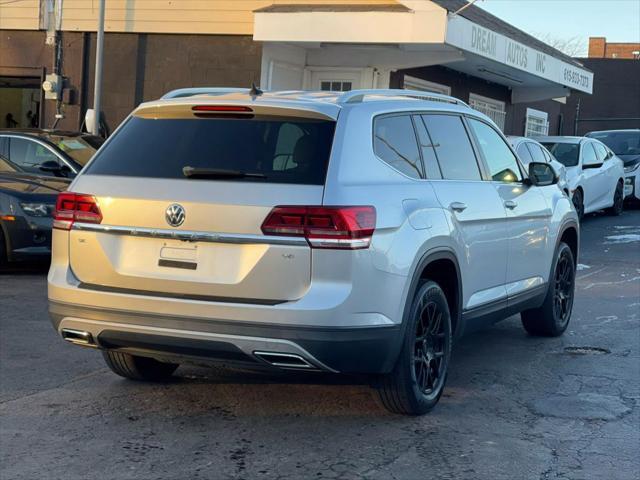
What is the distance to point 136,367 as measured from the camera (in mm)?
6141

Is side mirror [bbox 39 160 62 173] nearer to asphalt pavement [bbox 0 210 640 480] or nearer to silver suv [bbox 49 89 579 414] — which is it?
asphalt pavement [bbox 0 210 640 480]

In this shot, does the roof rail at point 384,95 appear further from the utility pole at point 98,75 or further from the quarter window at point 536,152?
the utility pole at point 98,75

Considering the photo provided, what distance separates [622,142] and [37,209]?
569 inches

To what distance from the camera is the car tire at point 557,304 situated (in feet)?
25.7

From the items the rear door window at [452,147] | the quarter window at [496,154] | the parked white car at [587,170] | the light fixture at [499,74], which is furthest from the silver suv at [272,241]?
the light fixture at [499,74]

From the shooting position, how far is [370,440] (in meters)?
5.17

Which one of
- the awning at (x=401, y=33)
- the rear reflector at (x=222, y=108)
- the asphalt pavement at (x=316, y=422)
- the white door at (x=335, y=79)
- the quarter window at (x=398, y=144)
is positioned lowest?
the asphalt pavement at (x=316, y=422)

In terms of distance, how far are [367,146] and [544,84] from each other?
740 inches

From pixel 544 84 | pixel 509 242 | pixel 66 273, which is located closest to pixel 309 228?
pixel 66 273

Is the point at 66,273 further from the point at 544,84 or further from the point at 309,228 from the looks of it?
the point at 544,84

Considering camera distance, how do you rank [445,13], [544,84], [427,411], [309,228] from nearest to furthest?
1. [309,228]
2. [427,411]
3. [445,13]
4. [544,84]

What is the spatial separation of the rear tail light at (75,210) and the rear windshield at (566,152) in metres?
12.9

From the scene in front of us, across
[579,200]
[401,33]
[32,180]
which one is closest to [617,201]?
[579,200]

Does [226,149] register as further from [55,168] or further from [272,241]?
[55,168]
